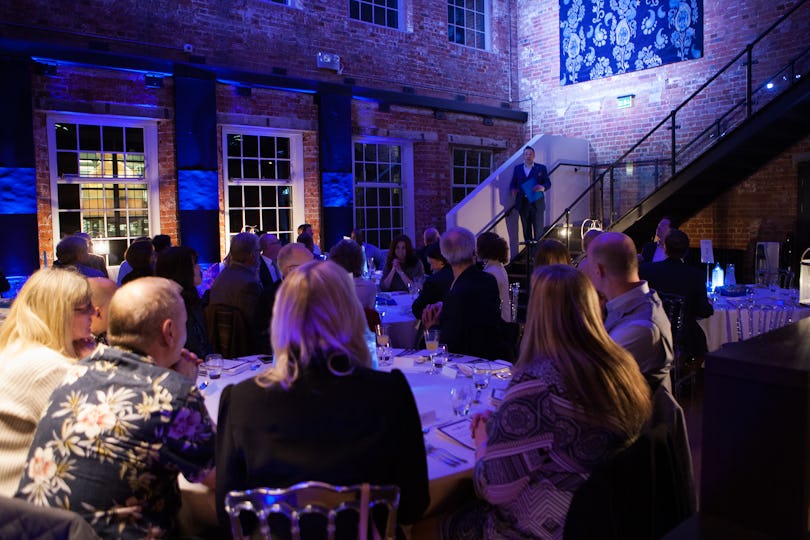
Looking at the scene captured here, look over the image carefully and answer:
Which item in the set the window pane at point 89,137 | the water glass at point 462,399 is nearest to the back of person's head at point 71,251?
the window pane at point 89,137

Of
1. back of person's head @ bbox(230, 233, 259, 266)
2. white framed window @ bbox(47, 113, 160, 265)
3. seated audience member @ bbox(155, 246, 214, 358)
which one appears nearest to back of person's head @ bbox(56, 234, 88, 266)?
seated audience member @ bbox(155, 246, 214, 358)

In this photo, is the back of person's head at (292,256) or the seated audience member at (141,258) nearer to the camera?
the back of person's head at (292,256)

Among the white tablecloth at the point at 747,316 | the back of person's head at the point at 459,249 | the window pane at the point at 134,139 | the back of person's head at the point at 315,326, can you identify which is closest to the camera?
the back of person's head at the point at 315,326

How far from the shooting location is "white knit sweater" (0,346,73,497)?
2.02m

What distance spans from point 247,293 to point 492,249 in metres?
1.72

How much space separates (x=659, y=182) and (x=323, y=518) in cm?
965

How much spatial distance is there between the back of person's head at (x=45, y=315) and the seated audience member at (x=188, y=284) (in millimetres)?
1695

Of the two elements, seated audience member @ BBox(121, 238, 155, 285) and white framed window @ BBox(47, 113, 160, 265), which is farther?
white framed window @ BBox(47, 113, 160, 265)

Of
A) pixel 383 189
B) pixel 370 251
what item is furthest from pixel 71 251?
pixel 383 189

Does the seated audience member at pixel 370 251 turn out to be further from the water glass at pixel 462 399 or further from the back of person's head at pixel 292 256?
the water glass at pixel 462 399

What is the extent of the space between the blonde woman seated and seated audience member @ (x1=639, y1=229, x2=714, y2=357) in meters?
3.06

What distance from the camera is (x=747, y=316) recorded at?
17.1ft

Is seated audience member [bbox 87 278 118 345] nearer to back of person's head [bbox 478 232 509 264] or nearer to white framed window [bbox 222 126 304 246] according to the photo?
back of person's head [bbox 478 232 509 264]

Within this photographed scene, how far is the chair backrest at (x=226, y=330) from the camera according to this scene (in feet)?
13.7
